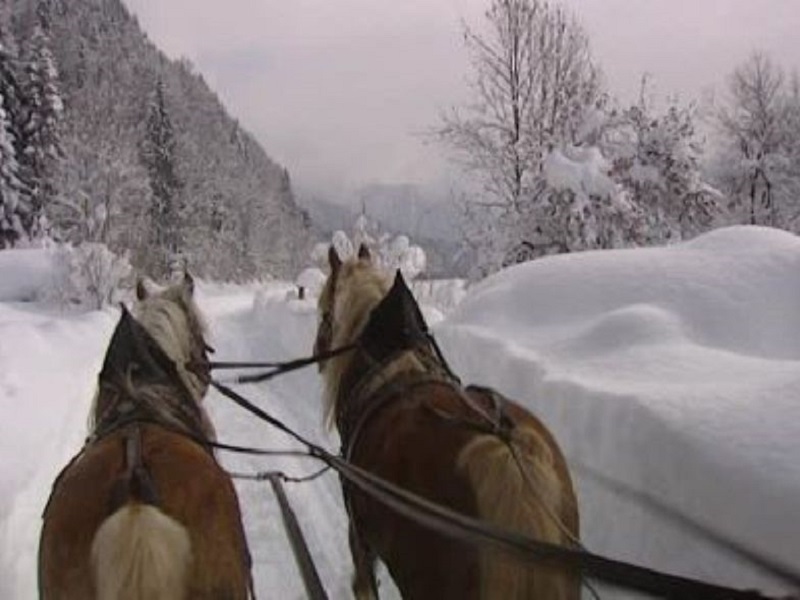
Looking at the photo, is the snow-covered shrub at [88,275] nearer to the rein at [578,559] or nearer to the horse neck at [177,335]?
the horse neck at [177,335]

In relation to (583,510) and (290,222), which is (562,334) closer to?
(583,510)

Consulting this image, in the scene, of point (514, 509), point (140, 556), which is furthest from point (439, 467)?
point (140, 556)

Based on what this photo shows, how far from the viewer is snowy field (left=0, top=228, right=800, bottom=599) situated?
11.7 feet

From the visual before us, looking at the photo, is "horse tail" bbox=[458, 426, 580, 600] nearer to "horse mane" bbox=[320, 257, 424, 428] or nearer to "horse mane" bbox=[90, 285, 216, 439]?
"horse mane" bbox=[90, 285, 216, 439]

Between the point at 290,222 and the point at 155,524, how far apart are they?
330ft

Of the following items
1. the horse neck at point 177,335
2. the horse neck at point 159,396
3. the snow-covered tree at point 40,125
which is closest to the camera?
the horse neck at point 159,396

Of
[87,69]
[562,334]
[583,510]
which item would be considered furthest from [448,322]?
[87,69]

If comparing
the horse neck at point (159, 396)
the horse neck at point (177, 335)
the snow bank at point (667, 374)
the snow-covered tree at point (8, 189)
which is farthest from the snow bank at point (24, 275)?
the horse neck at point (159, 396)

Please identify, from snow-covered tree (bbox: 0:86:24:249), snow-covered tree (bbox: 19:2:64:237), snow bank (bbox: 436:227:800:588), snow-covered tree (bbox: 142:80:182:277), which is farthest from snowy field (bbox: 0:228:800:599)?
snow-covered tree (bbox: 142:80:182:277)

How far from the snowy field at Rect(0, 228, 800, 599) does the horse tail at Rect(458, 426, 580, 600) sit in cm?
74

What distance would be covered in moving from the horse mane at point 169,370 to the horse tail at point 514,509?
3.77 feet

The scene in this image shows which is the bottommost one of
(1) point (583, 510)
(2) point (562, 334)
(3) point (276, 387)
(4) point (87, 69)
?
(3) point (276, 387)

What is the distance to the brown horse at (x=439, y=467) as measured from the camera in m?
3.02

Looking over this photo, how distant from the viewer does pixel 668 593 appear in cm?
200
